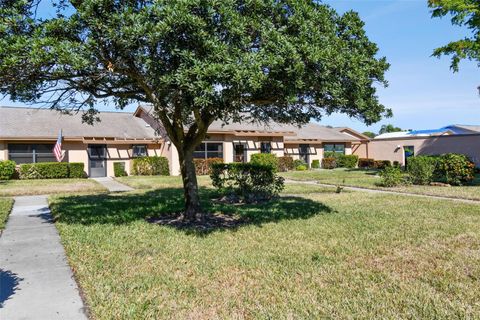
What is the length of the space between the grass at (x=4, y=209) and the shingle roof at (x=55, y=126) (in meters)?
10.9

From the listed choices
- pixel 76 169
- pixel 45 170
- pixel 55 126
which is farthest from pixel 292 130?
pixel 45 170

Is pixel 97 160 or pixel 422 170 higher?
pixel 97 160

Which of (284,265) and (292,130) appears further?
(292,130)

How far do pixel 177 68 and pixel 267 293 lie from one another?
386 cm

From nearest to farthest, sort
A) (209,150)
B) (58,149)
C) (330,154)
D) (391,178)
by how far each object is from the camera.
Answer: (391,178) → (58,149) → (209,150) → (330,154)

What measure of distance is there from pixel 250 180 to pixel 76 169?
1446cm

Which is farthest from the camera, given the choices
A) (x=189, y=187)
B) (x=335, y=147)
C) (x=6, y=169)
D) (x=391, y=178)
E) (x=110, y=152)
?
(x=335, y=147)

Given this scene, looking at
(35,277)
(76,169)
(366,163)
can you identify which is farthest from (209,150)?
(35,277)

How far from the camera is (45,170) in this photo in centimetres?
2166

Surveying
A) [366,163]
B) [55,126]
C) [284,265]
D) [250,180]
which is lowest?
[284,265]

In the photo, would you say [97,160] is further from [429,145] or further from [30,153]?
[429,145]

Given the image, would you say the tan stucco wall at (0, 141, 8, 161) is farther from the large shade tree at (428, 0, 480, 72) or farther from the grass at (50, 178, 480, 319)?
the large shade tree at (428, 0, 480, 72)

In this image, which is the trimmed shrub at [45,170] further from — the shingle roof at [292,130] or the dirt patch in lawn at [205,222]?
the dirt patch in lawn at [205,222]

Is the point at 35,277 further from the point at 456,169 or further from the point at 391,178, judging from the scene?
the point at 456,169
